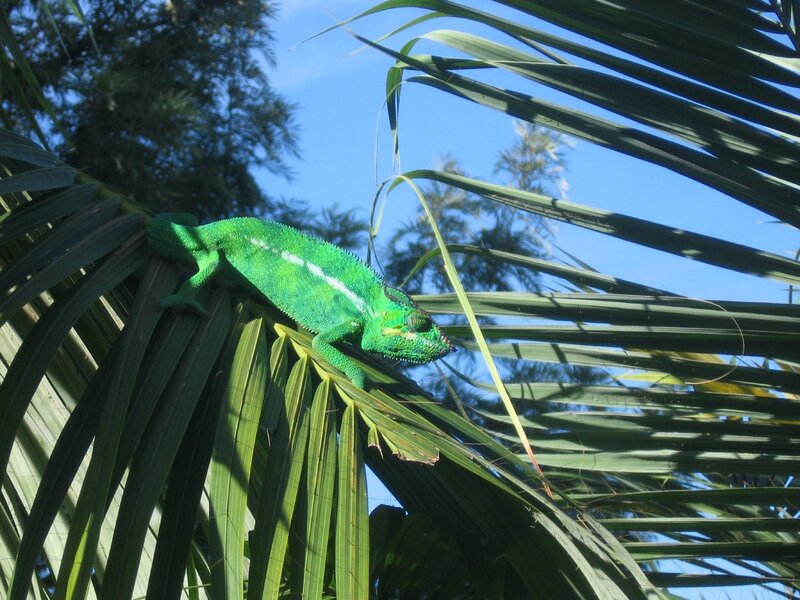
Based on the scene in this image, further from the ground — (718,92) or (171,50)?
(171,50)

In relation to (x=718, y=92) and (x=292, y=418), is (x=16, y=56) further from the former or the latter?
(x=718, y=92)

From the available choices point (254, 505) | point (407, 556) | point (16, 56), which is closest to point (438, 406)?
point (407, 556)

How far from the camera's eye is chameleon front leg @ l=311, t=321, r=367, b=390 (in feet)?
6.74

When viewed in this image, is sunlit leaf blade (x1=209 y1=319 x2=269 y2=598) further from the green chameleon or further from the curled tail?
the green chameleon

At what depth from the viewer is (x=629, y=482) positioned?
8.11 ft

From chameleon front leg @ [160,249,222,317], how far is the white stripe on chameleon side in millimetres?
186

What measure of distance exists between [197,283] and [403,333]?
726mm

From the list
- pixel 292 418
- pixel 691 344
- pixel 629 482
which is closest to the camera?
pixel 292 418

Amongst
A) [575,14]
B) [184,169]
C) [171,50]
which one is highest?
[171,50]

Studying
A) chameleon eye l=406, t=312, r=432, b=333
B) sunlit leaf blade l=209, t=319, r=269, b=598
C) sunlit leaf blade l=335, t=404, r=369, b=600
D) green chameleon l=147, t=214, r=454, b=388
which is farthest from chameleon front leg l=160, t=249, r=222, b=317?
chameleon eye l=406, t=312, r=432, b=333

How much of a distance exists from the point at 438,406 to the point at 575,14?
34.4 inches

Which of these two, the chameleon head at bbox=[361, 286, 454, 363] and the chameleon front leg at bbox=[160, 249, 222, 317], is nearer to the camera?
the chameleon front leg at bbox=[160, 249, 222, 317]

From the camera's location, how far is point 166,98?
10445 mm

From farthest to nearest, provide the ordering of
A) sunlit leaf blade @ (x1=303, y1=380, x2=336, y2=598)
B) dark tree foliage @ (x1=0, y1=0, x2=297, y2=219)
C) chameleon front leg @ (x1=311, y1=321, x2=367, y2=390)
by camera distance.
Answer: dark tree foliage @ (x1=0, y1=0, x2=297, y2=219)
chameleon front leg @ (x1=311, y1=321, x2=367, y2=390)
sunlit leaf blade @ (x1=303, y1=380, x2=336, y2=598)
